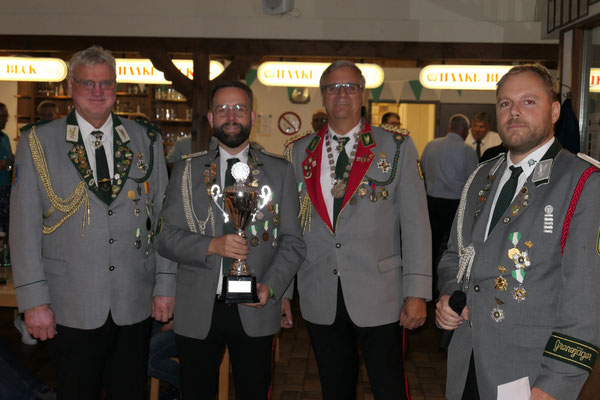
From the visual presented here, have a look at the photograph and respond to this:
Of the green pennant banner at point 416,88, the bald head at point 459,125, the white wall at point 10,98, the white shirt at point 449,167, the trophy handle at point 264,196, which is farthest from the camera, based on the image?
the green pennant banner at point 416,88

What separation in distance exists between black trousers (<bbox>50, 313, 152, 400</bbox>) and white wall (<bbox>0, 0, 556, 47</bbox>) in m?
5.04

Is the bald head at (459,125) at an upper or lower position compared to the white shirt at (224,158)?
upper

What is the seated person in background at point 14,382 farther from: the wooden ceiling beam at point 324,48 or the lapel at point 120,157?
the wooden ceiling beam at point 324,48

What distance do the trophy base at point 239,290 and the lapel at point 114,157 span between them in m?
0.55

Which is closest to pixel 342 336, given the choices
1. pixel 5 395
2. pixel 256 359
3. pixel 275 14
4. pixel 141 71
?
pixel 256 359

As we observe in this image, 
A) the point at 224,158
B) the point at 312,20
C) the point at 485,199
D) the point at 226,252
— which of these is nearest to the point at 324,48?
the point at 312,20

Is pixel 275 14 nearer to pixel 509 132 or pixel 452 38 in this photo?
pixel 452 38

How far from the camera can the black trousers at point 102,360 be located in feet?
7.10

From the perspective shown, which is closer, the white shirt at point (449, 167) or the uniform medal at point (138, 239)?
the uniform medal at point (138, 239)

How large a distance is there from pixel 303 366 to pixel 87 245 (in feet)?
7.96

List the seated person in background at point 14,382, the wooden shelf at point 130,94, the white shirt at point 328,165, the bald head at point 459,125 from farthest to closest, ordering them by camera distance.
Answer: the wooden shelf at point 130,94
the bald head at point 459,125
the seated person in background at point 14,382
the white shirt at point 328,165

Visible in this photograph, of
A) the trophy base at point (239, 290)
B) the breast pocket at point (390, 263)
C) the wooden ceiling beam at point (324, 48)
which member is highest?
the wooden ceiling beam at point (324, 48)

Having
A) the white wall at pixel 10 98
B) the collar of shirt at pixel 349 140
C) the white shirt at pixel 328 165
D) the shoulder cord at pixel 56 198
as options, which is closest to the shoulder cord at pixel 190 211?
the shoulder cord at pixel 56 198

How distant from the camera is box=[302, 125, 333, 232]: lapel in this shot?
96.0 inches
